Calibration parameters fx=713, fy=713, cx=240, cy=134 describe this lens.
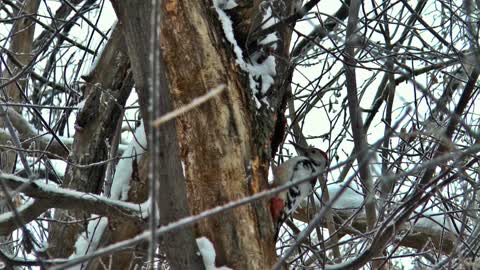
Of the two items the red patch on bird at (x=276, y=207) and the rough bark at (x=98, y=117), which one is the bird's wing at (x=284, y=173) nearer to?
the red patch on bird at (x=276, y=207)

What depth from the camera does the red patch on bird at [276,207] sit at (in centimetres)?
317

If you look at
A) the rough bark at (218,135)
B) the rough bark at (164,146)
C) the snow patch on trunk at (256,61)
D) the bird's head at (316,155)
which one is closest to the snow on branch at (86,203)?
the rough bark at (218,135)

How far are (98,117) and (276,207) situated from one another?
60.7 inches

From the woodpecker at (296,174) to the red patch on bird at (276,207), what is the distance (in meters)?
0.01

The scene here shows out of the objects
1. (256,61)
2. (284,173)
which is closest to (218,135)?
(256,61)

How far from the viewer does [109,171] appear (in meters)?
3.99

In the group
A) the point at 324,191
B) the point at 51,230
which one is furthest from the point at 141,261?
the point at 324,191

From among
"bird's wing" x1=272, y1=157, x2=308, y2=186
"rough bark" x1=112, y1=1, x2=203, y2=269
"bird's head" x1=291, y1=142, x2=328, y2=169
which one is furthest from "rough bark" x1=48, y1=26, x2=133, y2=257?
"rough bark" x1=112, y1=1, x2=203, y2=269

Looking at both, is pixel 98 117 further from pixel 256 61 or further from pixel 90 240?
pixel 256 61

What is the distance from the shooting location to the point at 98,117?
4332mm

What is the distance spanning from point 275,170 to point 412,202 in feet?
4.98

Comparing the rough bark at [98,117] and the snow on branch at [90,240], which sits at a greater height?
the rough bark at [98,117]

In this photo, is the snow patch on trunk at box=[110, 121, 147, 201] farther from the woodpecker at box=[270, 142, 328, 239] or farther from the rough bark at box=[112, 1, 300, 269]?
the rough bark at box=[112, 1, 300, 269]

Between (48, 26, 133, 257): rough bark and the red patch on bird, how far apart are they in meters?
1.37
